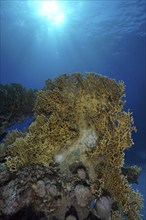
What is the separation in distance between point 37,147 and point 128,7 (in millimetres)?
28944

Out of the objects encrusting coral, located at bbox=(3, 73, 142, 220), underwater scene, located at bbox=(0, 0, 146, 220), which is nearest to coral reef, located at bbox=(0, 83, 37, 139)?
underwater scene, located at bbox=(0, 0, 146, 220)

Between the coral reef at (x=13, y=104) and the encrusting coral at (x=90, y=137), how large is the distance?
4.09 metres

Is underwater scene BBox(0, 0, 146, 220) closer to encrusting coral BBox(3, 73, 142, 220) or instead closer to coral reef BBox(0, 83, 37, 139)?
encrusting coral BBox(3, 73, 142, 220)

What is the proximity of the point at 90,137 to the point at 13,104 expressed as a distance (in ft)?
16.4

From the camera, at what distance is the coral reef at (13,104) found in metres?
8.30

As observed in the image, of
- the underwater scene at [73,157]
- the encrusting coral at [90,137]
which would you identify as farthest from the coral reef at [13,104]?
the encrusting coral at [90,137]

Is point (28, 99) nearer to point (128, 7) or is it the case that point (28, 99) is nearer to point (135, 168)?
point (135, 168)

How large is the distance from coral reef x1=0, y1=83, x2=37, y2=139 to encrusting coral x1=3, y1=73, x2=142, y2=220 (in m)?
4.09

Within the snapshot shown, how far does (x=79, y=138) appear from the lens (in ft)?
14.7

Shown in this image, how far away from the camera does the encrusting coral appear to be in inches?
170

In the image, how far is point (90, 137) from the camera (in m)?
4.48

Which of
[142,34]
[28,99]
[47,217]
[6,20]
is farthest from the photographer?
[6,20]

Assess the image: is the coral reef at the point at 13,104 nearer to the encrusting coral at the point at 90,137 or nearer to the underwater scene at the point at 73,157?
the underwater scene at the point at 73,157

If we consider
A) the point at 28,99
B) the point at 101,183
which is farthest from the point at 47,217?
the point at 28,99
